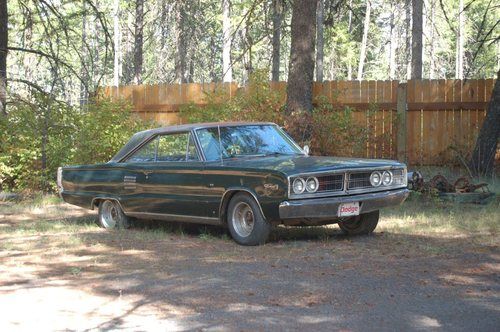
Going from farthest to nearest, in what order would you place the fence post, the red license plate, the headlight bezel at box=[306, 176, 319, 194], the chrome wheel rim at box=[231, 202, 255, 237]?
the fence post, the chrome wheel rim at box=[231, 202, 255, 237], the red license plate, the headlight bezel at box=[306, 176, 319, 194]

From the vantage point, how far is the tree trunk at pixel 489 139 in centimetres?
1494

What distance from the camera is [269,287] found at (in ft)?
22.2

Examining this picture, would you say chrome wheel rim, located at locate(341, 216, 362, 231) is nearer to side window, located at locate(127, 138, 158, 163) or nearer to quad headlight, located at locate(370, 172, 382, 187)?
quad headlight, located at locate(370, 172, 382, 187)

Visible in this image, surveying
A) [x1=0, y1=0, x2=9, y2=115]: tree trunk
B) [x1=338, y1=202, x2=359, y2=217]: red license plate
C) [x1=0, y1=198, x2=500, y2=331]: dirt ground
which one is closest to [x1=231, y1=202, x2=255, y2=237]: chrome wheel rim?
[x1=0, y1=198, x2=500, y2=331]: dirt ground

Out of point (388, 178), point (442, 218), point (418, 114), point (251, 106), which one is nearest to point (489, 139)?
point (418, 114)

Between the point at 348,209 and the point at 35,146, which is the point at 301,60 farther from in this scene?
the point at 348,209

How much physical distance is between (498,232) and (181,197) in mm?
4098

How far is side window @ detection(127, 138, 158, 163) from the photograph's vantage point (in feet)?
34.7

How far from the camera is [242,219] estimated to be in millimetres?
9211

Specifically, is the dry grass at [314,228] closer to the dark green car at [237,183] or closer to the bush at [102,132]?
the dark green car at [237,183]

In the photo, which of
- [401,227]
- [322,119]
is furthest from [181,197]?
[322,119]

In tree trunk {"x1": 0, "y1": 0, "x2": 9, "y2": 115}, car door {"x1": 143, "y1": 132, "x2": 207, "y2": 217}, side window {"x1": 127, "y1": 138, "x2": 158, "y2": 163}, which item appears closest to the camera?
car door {"x1": 143, "y1": 132, "x2": 207, "y2": 217}

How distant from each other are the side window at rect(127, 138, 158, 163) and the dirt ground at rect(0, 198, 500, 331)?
104 cm

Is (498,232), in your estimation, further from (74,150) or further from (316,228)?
(74,150)
